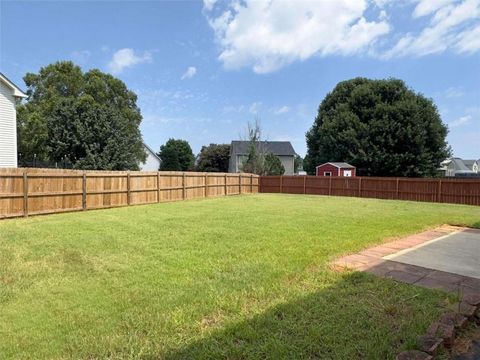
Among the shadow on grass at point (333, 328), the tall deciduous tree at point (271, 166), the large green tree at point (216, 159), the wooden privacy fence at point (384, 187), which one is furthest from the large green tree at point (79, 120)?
the shadow on grass at point (333, 328)

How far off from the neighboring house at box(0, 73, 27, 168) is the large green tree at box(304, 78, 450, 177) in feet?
78.9

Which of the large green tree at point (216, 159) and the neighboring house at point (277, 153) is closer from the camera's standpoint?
the neighboring house at point (277, 153)

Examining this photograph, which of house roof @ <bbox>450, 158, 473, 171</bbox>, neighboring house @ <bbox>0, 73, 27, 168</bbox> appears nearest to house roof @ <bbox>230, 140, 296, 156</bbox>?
neighboring house @ <bbox>0, 73, 27, 168</bbox>

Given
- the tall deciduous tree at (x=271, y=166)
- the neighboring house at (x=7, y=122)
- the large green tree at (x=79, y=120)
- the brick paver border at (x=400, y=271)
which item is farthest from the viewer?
the tall deciduous tree at (x=271, y=166)

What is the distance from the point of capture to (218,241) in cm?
682

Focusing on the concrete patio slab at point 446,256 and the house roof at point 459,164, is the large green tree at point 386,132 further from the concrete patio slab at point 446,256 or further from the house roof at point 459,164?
the house roof at point 459,164

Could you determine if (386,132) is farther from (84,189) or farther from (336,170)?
(84,189)

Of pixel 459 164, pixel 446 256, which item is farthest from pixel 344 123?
pixel 459 164

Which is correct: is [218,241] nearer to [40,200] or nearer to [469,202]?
[40,200]

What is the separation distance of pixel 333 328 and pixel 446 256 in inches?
152

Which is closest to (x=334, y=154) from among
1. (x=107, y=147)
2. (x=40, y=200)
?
(x=107, y=147)

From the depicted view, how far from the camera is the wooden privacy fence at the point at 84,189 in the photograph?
11023 mm

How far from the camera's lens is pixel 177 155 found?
192 feet

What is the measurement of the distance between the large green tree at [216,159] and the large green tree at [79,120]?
1598 cm
